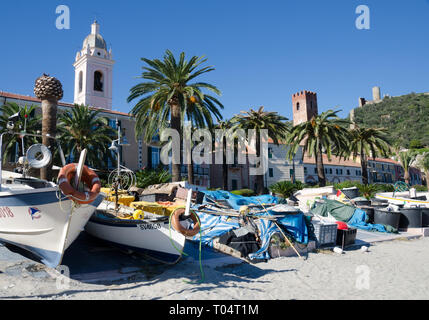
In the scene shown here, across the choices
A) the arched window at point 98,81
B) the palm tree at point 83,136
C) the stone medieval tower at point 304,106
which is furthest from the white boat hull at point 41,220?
the stone medieval tower at point 304,106

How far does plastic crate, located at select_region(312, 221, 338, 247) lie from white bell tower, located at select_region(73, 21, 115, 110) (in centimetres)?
4347

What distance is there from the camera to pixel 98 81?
1996 inches

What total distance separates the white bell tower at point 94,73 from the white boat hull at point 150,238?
43173 mm

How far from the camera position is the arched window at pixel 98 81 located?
50.2 metres

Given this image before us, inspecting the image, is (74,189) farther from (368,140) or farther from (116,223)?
(368,140)

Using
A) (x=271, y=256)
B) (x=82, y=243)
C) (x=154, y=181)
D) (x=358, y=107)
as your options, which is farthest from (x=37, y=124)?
(x=358, y=107)

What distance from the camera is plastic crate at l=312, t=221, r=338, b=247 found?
453 inches

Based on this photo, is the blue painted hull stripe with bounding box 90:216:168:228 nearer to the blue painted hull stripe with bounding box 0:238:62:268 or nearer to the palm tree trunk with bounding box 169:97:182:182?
the blue painted hull stripe with bounding box 0:238:62:268

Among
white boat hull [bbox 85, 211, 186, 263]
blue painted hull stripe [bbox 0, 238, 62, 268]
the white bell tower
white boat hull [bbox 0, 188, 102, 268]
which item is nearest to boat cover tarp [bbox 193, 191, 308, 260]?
white boat hull [bbox 85, 211, 186, 263]

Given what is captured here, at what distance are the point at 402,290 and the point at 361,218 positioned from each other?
376 inches

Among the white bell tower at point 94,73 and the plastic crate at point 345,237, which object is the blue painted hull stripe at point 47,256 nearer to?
the plastic crate at point 345,237

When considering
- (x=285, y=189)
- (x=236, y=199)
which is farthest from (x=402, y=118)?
(x=236, y=199)

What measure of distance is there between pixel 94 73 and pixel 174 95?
1374 inches

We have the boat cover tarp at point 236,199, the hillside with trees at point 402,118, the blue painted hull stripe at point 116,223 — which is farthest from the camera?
the hillside with trees at point 402,118
